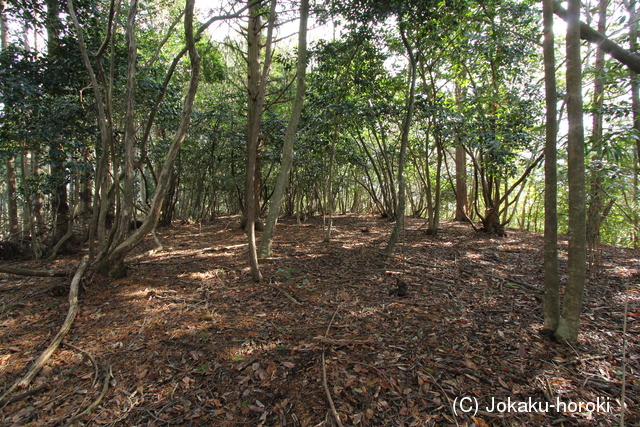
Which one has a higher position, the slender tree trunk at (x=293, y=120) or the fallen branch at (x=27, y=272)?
the slender tree trunk at (x=293, y=120)

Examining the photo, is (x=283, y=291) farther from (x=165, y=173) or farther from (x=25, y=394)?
(x=25, y=394)

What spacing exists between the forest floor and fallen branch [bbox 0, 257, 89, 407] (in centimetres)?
8

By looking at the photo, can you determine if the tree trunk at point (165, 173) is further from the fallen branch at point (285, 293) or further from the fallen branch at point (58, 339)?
the fallen branch at point (285, 293)

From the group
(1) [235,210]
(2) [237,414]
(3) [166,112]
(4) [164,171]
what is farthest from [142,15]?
(1) [235,210]

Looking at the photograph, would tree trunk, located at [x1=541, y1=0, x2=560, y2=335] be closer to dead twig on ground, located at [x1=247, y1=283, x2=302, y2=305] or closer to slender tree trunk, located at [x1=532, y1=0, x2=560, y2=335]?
slender tree trunk, located at [x1=532, y1=0, x2=560, y2=335]

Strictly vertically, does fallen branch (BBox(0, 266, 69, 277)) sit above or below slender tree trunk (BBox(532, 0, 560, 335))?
below

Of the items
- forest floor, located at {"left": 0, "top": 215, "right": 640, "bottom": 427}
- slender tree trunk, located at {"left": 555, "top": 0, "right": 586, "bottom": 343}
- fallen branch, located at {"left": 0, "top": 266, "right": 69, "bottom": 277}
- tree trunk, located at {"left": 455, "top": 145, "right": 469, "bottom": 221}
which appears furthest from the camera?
tree trunk, located at {"left": 455, "top": 145, "right": 469, "bottom": 221}

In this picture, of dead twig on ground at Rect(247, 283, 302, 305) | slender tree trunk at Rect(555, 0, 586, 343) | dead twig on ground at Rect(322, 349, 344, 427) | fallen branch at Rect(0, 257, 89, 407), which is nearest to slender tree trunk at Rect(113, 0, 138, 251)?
fallen branch at Rect(0, 257, 89, 407)

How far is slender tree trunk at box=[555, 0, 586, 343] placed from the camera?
2678mm

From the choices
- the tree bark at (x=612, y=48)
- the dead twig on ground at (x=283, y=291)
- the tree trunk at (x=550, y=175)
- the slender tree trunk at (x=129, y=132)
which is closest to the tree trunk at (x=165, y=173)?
the slender tree trunk at (x=129, y=132)

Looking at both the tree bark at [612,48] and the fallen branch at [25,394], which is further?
the tree bark at [612,48]

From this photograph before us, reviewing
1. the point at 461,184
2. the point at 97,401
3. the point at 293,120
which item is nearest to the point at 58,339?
the point at 97,401

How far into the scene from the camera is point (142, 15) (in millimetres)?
7500

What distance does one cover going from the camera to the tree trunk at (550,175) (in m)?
2.85
